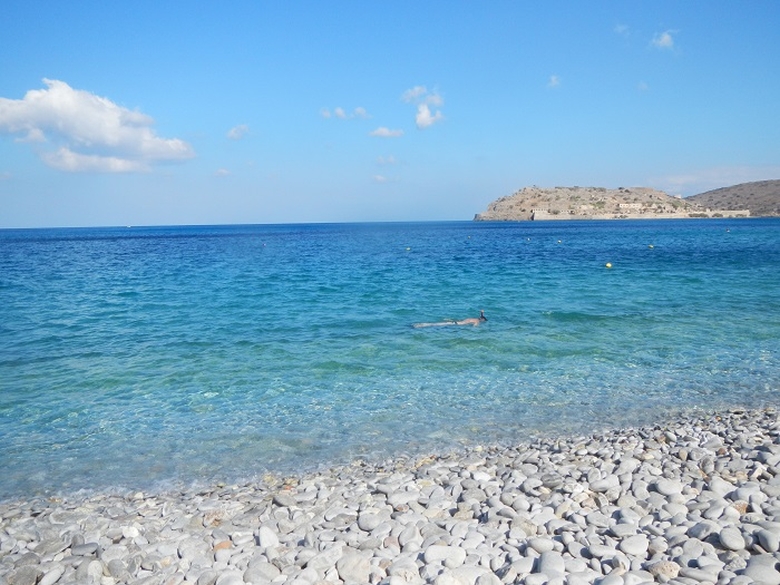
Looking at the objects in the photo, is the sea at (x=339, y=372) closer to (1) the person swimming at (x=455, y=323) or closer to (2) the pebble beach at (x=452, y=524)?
(1) the person swimming at (x=455, y=323)

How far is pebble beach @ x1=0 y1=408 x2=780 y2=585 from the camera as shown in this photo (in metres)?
5.35

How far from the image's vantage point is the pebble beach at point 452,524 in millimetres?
5352

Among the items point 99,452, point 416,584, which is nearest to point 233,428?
point 99,452

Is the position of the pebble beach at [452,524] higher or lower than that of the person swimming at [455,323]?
lower

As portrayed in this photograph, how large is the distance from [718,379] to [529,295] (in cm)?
1396

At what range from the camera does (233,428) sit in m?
10.6

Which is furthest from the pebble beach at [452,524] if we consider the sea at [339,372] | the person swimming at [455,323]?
the person swimming at [455,323]

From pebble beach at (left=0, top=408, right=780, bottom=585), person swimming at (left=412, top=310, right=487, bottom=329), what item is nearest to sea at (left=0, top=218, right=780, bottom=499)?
person swimming at (left=412, top=310, right=487, bottom=329)

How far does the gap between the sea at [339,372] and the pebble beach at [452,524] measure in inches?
47.0

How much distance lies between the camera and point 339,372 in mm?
14258

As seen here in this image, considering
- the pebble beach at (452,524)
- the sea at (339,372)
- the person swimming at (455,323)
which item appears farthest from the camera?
the person swimming at (455,323)

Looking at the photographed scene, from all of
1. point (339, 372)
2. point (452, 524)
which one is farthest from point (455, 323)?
point (452, 524)

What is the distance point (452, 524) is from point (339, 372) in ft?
26.8

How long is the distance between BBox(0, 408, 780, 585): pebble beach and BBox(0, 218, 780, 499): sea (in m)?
1.19
